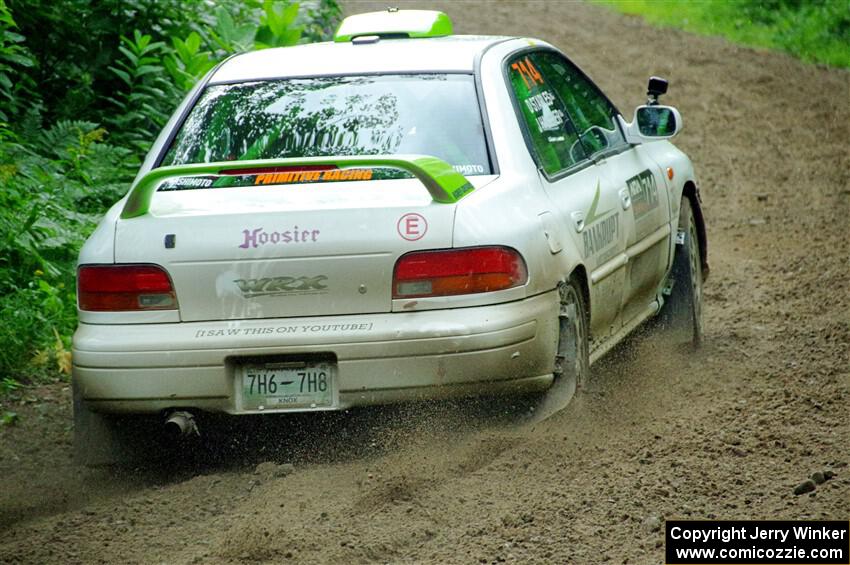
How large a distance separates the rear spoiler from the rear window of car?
0.28 meters

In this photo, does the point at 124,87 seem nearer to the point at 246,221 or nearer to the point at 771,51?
the point at 246,221

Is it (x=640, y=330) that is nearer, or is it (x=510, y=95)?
(x=510, y=95)

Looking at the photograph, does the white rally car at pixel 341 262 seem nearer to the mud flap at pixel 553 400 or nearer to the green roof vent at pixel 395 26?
the mud flap at pixel 553 400

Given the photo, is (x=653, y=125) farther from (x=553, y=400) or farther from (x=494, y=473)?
(x=494, y=473)

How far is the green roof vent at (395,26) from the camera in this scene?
22.4ft

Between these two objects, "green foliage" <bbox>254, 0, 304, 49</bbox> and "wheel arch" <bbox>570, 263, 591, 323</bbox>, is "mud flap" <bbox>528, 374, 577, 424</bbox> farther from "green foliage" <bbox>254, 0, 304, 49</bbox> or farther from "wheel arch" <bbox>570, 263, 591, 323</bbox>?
"green foliage" <bbox>254, 0, 304, 49</bbox>

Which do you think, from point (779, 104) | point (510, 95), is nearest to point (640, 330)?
point (510, 95)

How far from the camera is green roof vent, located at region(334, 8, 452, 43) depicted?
22.4 feet

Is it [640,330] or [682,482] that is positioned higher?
[682,482]

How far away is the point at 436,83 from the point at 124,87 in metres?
5.79

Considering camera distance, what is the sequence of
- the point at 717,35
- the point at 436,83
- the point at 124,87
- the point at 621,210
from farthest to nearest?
the point at 717,35, the point at 124,87, the point at 621,210, the point at 436,83

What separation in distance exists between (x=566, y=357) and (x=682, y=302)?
212cm

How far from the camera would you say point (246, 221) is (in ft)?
16.9

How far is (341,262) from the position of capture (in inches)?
200
